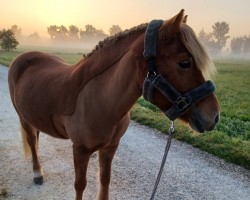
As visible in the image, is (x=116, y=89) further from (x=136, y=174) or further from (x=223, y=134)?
(x=223, y=134)

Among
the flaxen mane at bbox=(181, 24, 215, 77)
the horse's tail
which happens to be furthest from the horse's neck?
the horse's tail

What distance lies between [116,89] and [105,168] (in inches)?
50.7

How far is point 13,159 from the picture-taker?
500 centimetres

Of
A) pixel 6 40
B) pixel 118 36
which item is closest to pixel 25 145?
pixel 118 36

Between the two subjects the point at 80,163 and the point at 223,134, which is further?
the point at 223,134

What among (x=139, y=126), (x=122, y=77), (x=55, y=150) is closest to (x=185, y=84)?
(x=122, y=77)

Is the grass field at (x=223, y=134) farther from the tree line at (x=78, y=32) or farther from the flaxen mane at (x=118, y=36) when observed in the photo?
the tree line at (x=78, y=32)

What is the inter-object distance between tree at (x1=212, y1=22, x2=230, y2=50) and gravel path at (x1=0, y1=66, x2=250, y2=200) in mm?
169571

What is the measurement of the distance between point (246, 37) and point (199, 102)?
194528mm

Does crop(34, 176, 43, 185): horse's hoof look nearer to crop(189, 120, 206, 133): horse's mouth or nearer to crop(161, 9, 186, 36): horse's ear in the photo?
crop(189, 120, 206, 133): horse's mouth

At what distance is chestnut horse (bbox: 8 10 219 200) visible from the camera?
2.08 metres

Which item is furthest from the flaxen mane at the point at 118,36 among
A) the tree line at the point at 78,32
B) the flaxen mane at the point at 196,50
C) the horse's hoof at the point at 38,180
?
the tree line at the point at 78,32

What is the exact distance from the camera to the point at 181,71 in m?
2.07

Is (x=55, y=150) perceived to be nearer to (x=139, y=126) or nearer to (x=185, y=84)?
(x=139, y=126)
